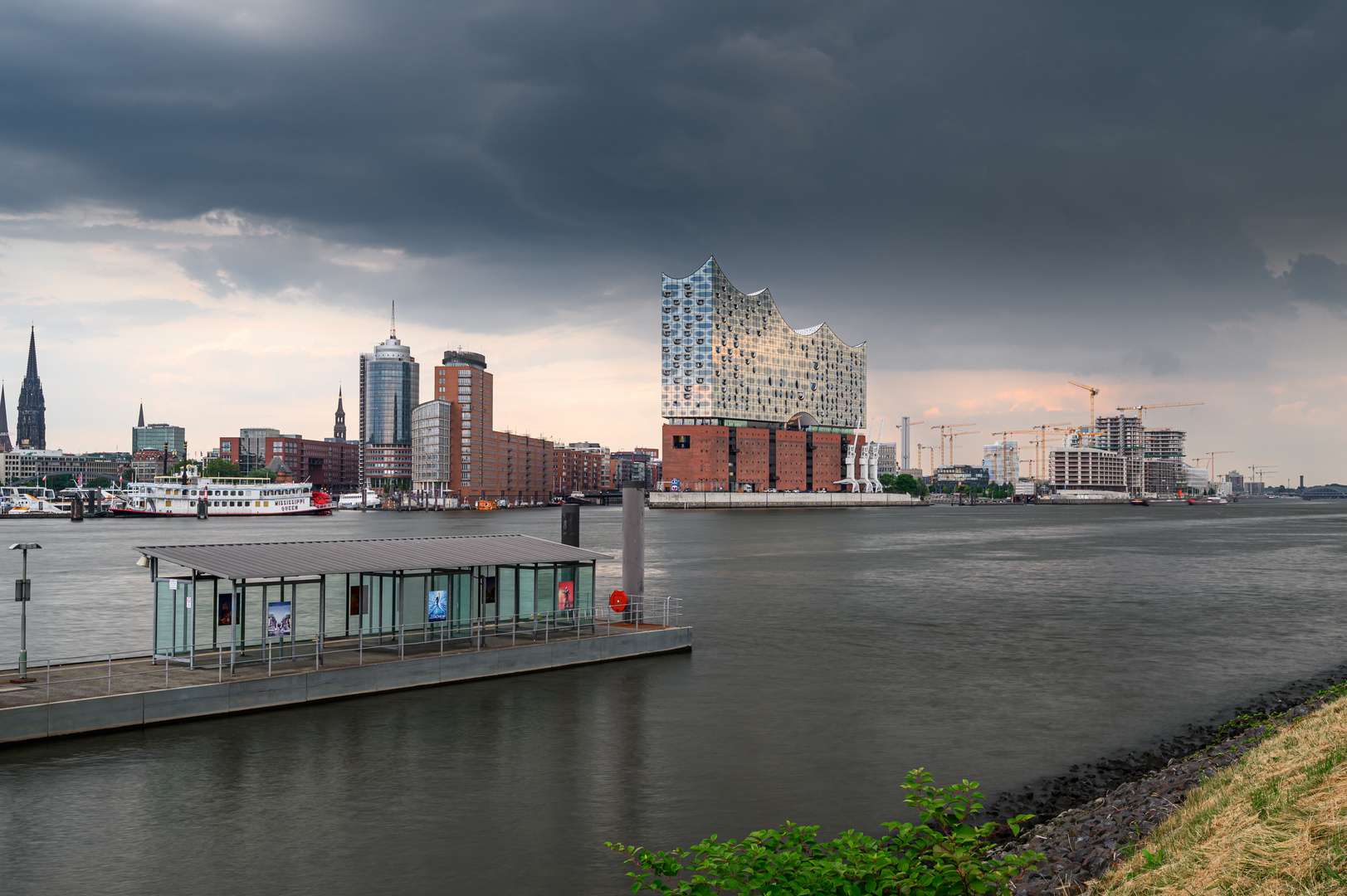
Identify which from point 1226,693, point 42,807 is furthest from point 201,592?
point 1226,693

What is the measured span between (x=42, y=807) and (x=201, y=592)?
860cm

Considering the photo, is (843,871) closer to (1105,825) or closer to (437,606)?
(1105,825)

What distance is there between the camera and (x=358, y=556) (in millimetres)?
30266

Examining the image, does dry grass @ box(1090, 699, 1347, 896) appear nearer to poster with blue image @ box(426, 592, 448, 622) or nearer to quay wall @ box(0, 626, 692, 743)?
quay wall @ box(0, 626, 692, 743)

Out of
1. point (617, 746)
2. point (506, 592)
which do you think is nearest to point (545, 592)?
point (506, 592)

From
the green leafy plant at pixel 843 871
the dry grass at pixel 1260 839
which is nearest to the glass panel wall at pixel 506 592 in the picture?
the dry grass at pixel 1260 839

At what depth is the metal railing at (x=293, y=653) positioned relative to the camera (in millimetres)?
24359

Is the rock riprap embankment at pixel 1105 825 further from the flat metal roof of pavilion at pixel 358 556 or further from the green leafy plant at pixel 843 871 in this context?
the flat metal roof of pavilion at pixel 358 556

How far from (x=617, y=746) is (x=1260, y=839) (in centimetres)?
1667

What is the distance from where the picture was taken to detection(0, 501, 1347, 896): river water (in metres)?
17.0

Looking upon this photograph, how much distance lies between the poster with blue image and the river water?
10.5 ft

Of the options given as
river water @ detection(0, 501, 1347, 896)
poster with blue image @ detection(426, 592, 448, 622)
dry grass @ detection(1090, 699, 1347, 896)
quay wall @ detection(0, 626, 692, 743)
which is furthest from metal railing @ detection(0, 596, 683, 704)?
dry grass @ detection(1090, 699, 1347, 896)

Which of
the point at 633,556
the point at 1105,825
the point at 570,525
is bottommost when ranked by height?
the point at 1105,825

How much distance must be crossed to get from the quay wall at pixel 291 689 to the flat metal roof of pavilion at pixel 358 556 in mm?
3023
